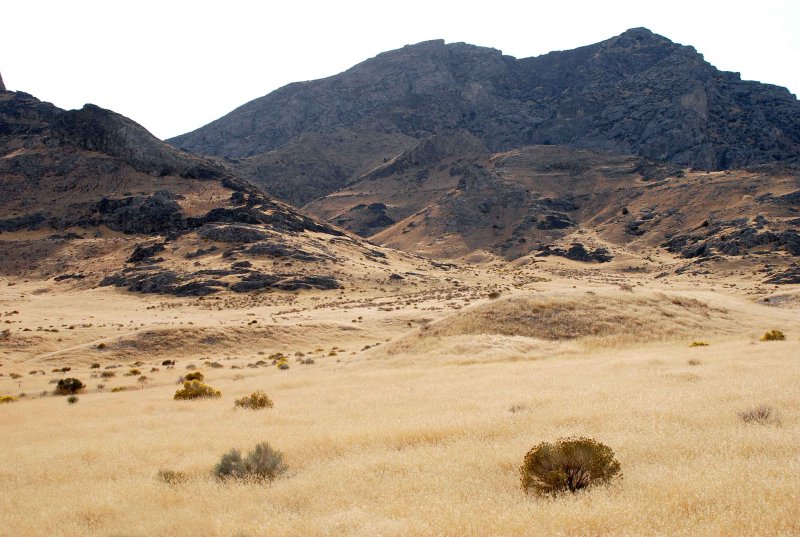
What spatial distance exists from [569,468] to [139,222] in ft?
426

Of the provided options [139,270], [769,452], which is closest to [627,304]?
[769,452]

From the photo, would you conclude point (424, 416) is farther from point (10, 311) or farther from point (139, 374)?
point (10, 311)

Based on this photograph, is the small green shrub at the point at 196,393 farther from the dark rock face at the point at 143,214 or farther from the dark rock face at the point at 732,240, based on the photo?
the dark rock face at the point at 732,240

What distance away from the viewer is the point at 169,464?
1173 cm

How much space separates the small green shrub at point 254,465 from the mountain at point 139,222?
267 feet

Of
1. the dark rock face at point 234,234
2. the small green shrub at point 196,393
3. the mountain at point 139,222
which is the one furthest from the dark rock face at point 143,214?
the small green shrub at point 196,393

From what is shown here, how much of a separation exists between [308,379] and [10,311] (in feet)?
211

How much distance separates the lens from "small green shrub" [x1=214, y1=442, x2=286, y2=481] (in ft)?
33.8

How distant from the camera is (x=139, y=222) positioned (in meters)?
121

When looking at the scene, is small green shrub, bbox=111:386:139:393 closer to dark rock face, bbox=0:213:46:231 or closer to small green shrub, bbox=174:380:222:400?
small green shrub, bbox=174:380:222:400

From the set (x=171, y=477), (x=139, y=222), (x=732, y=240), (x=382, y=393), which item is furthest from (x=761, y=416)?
(x=139, y=222)

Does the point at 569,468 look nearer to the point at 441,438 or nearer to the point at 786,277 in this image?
the point at 441,438

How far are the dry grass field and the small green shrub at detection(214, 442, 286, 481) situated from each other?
0.34m

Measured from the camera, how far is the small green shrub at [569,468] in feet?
27.6
